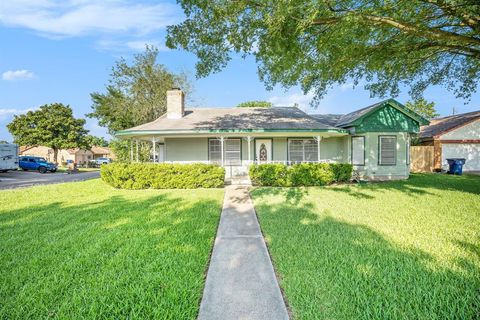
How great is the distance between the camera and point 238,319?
101 inches

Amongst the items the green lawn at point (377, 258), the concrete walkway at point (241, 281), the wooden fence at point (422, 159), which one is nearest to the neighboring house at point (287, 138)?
the green lawn at point (377, 258)

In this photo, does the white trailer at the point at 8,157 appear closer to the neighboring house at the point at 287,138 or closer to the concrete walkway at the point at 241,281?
the neighboring house at the point at 287,138

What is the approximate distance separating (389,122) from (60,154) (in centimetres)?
6612

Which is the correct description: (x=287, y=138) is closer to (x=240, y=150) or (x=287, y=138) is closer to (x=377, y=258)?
(x=240, y=150)

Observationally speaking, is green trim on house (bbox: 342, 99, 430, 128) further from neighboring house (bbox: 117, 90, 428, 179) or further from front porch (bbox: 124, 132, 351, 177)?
front porch (bbox: 124, 132, 351, 177)

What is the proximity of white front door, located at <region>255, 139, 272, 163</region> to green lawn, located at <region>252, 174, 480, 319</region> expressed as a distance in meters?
7.74

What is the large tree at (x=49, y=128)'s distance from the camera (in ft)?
116

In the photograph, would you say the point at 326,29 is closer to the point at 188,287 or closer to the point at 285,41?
the point at 285,41

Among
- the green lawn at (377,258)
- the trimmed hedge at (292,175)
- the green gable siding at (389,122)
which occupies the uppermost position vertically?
the green gable siding at (389,122)

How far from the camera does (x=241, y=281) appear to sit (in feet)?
10.8

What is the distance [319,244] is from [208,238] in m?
2.11

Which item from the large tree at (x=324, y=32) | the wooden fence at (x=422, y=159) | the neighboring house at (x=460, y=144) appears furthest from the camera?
the wooden fence at (x=422, y=159)

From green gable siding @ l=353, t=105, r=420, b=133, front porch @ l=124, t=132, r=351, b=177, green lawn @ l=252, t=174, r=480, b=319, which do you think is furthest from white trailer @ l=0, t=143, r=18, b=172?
green gable siding @ l=353, t=105, r=420, b=133

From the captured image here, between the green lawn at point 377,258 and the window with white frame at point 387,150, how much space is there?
6935 millimetres
